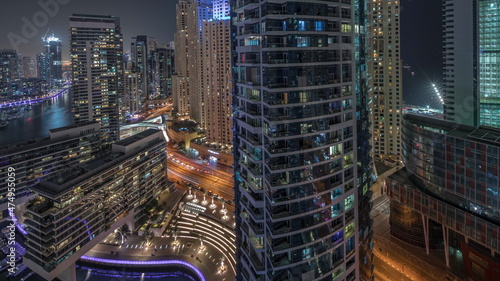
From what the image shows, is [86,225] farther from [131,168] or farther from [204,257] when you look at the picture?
[204,257]

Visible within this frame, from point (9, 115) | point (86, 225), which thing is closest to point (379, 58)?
point (86, 225)

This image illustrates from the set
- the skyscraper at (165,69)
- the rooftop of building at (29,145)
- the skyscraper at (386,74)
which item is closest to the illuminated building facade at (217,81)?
the skyscraper at (386,74)

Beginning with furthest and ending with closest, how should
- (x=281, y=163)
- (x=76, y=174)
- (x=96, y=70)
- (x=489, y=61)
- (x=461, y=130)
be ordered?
(x=96, y=70)
(x=489, y=61)
(x=76, y=174)
(x=461, y=130)
(x=281, y=163)

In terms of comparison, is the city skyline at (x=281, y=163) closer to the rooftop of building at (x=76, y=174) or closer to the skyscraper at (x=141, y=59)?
the rooftop of building at (x=76, y=174)

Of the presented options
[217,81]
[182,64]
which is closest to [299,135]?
[217,81]

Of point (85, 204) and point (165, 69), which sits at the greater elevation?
point (165, 69)

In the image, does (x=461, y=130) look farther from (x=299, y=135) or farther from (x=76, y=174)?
(x=76, y=174)

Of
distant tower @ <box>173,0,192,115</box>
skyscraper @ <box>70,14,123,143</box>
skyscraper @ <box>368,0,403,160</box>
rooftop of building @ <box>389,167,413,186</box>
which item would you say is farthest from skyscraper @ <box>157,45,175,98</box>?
rooftop of building @ <box>389,167,413,186</box>
